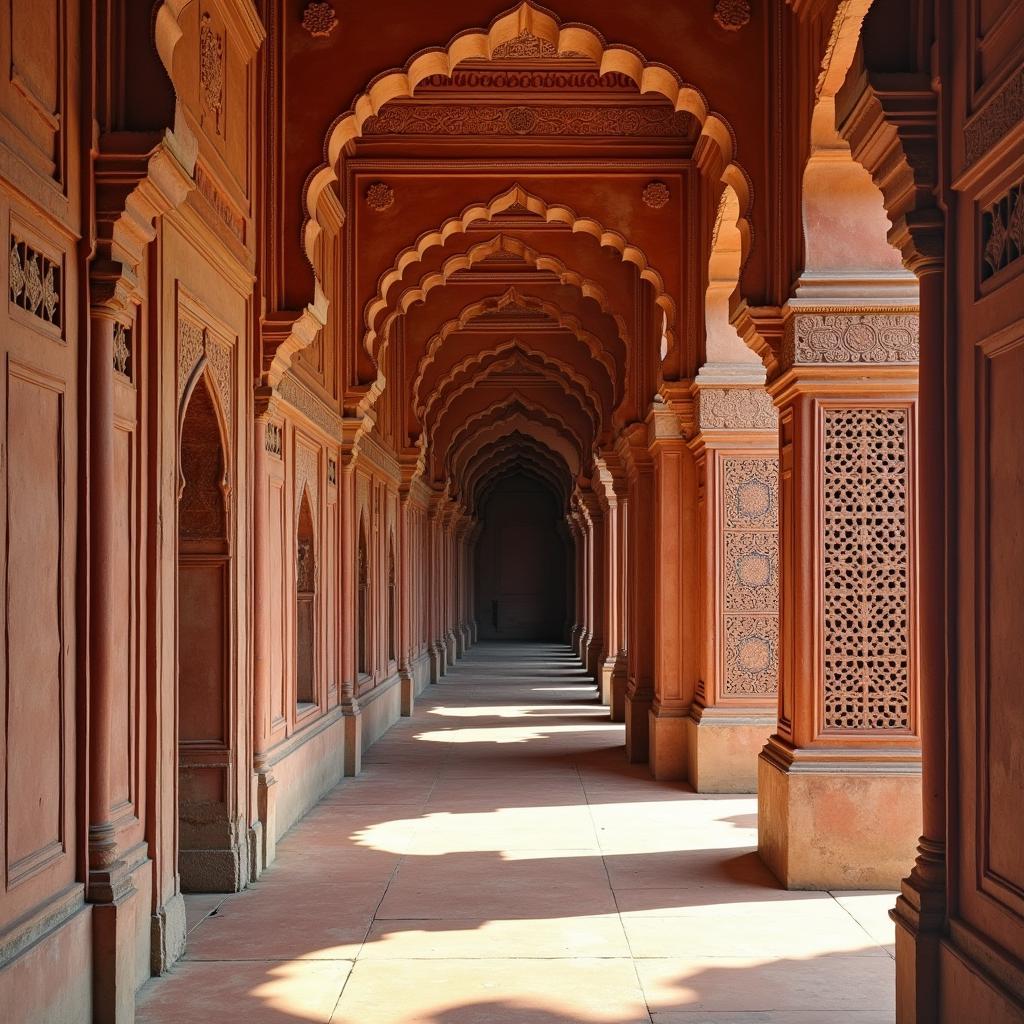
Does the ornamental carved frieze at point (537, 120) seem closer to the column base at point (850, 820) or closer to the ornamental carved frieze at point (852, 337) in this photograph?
the ornamental carved frieze at point (852, 337)

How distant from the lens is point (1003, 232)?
3.86 m

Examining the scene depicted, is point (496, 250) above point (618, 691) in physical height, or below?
above

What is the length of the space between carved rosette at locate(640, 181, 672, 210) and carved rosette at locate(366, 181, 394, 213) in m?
2.16

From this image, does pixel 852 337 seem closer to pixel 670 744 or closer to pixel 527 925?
pixel 527 925

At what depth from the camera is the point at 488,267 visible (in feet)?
50.0

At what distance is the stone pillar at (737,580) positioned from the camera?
33.8 ft

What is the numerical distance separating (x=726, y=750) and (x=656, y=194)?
4563 millimetres

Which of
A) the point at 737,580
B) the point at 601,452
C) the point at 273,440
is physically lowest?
the point at 737,580

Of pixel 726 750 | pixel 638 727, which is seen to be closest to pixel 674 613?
pixel 726 750

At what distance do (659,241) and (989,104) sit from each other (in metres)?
7.12

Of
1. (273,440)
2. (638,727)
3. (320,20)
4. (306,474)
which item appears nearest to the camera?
(320,20)

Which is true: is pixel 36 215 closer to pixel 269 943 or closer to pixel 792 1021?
pixel 269 943

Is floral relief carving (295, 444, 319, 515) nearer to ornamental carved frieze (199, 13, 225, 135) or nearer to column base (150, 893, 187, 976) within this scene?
ornamental carved frieze (199, 13, 225, 135)

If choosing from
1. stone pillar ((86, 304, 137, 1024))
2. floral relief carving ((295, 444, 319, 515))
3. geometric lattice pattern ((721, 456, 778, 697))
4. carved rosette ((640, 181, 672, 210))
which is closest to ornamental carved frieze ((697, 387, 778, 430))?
geometric lattice pattern ((721, 456, 778, 697))
